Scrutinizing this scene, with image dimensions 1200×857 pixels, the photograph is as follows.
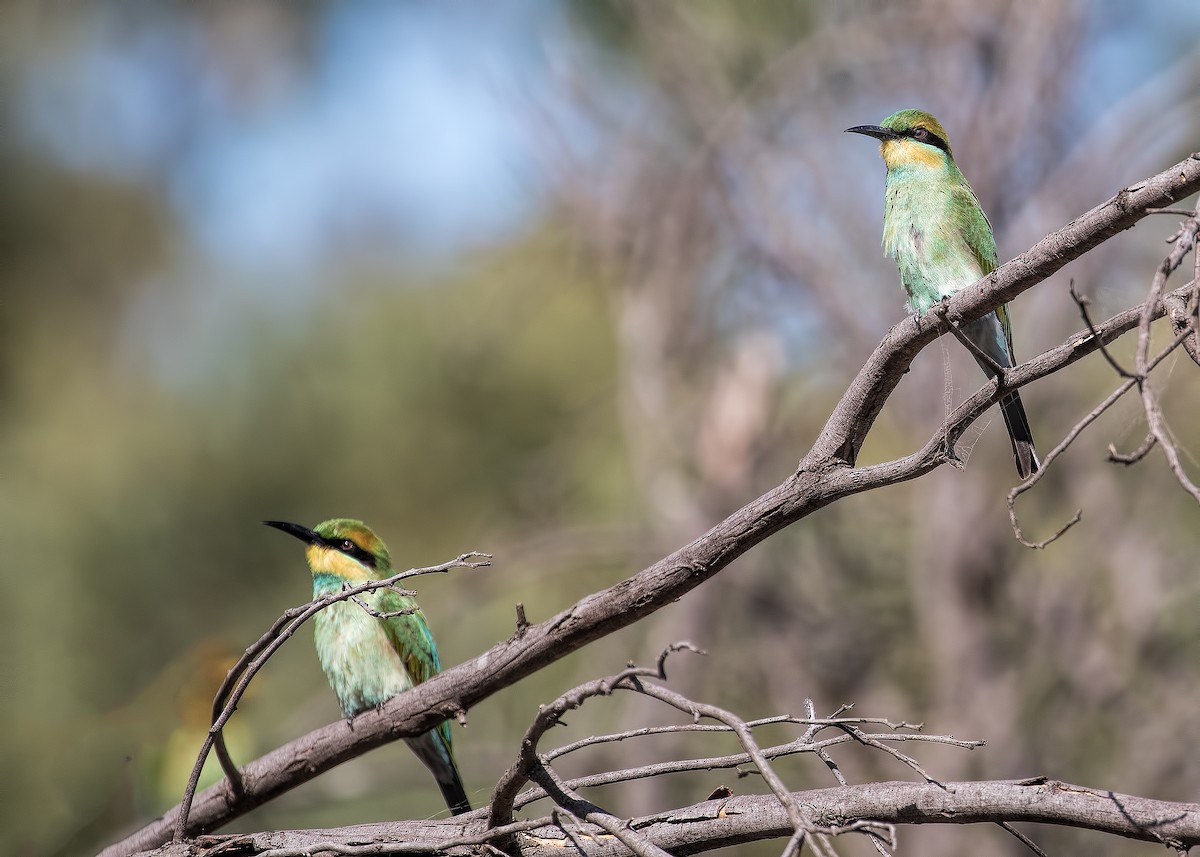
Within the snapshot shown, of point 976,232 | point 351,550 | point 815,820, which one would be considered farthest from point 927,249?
point 351,550

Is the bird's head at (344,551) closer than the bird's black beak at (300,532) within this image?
No

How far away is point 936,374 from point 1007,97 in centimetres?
129

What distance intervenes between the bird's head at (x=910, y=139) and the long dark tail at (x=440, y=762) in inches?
86.9

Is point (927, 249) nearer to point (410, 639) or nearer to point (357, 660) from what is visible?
point (410, 639)

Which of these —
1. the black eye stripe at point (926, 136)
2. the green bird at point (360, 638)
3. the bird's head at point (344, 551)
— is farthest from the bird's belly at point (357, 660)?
the black eye stripe at point (926, 136)

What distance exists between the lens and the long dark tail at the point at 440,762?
3.77 metres

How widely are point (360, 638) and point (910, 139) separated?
7.55 feet

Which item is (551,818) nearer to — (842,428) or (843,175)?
(842,428)


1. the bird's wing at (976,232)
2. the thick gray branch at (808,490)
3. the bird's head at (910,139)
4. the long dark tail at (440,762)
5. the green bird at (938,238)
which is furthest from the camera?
the long dark tail at (440,762)

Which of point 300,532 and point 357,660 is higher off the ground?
point 300,532

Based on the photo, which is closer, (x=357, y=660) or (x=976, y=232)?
(x=976, y=232)

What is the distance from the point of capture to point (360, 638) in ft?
13.1

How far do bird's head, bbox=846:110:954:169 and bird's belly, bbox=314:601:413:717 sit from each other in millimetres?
2165

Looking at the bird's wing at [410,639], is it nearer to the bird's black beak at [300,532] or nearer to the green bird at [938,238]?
the bird's black beak at [300,532]
